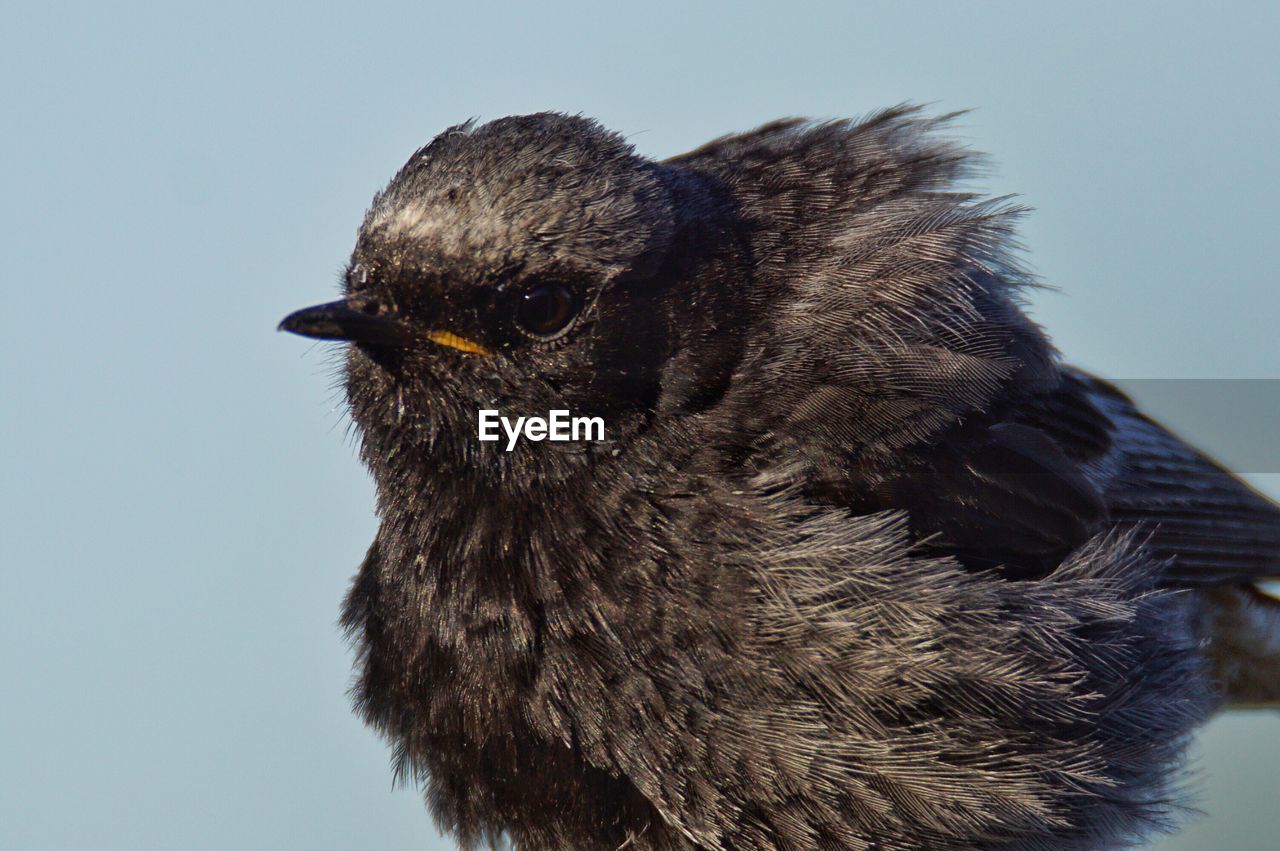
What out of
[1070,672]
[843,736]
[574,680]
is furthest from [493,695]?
[1070,672]

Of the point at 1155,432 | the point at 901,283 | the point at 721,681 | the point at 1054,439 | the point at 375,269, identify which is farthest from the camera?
the point at 1155,432

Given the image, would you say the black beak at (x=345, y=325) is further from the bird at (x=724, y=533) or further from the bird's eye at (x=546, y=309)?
the bird's eye at (x=546, y=309)

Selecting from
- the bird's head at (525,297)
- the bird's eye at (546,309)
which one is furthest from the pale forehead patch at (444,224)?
the bird's eye at (546,309)

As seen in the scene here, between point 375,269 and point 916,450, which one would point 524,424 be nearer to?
point 375,269

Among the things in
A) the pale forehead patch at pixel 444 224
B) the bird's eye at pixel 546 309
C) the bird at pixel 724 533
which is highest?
the pale forehead patch at pixel 444 224

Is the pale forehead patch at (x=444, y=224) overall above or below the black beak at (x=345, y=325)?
above

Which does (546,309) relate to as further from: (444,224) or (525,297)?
(444,224)

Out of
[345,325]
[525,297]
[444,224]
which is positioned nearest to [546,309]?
[525,297]
